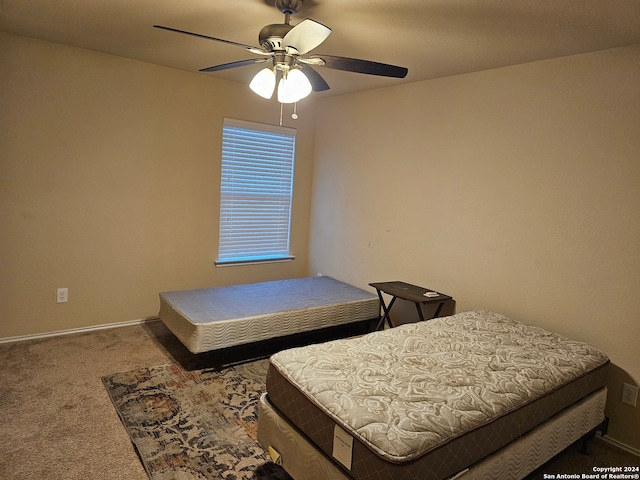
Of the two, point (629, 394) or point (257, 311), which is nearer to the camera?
point (629, 394)

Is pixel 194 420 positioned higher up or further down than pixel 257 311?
further down

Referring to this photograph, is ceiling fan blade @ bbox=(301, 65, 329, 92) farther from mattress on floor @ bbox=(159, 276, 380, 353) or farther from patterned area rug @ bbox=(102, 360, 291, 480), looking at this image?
patterned area rug @ bbox=(102, 360, 291, 480)

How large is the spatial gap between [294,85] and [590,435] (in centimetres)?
256

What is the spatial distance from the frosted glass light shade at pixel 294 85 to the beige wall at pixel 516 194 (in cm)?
168

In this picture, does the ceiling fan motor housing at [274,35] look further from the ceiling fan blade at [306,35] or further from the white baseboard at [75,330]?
the white baseboard at [75,330]

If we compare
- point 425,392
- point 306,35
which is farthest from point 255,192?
point 425,392

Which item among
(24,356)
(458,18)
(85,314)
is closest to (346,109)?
(458,18)

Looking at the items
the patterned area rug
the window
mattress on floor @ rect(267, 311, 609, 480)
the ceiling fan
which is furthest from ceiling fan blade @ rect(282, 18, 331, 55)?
the window

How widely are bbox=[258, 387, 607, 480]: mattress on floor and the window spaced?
2.53 metres

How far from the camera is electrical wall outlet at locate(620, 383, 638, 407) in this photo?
2.45m

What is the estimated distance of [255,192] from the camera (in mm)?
4480

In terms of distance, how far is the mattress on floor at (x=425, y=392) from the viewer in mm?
1544

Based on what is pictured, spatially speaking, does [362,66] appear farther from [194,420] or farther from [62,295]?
[62,295]

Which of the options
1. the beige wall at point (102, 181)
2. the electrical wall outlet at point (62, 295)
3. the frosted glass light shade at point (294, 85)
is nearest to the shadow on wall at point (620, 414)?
the frosted glass light shade at point (294, 85)
